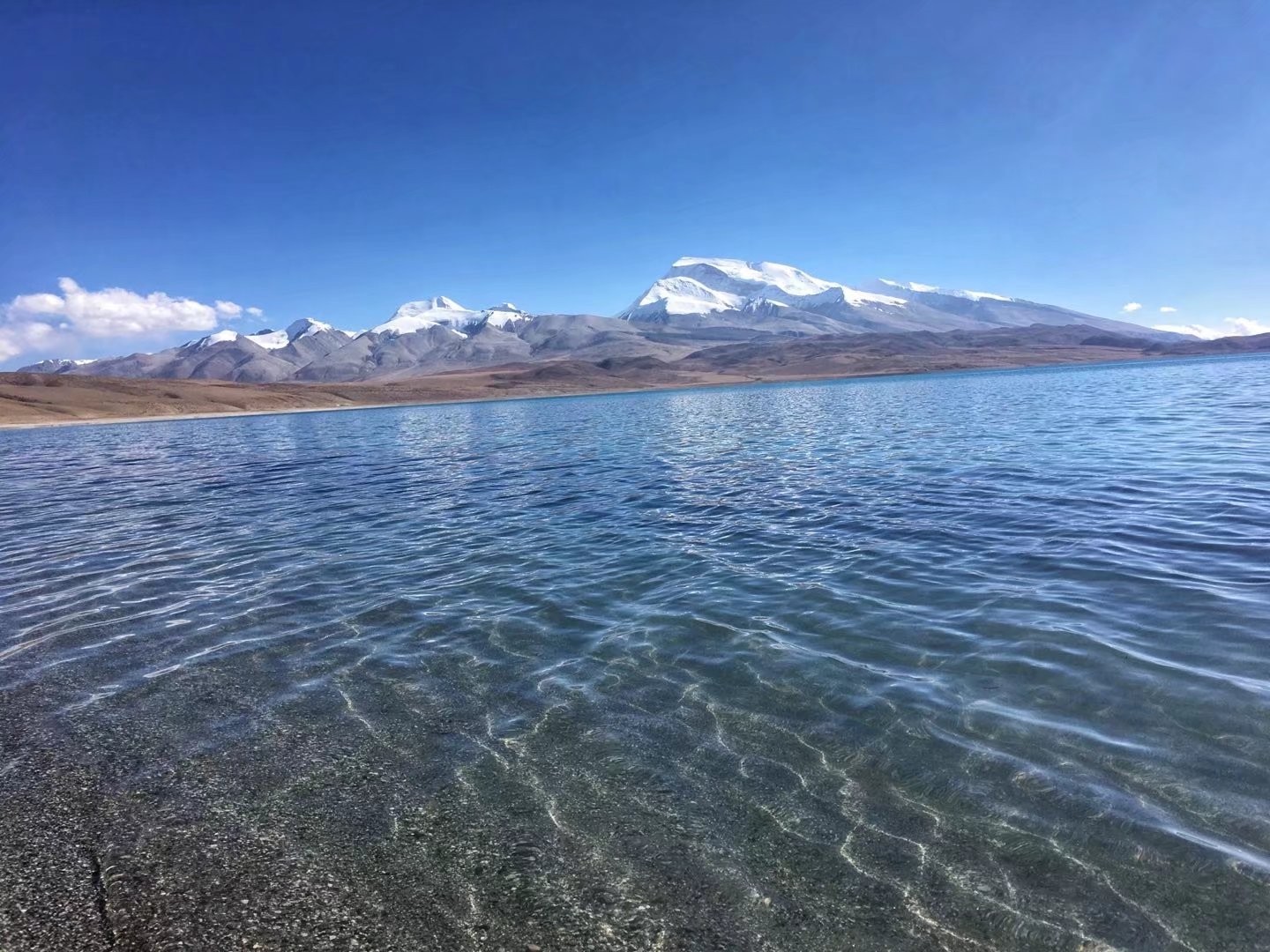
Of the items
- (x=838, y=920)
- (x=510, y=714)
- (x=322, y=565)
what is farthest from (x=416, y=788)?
(x=322, y=565)

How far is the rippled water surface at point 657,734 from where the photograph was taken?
164 inches

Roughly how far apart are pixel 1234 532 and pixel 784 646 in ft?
32.1

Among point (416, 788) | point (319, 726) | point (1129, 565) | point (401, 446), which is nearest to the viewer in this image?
point (416, 788)

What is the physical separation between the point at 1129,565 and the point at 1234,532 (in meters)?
3.32

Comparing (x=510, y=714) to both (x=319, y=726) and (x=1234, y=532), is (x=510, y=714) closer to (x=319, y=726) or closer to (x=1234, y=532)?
(x=319, y=726)

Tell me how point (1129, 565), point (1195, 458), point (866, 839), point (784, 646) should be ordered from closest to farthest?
1. point (866, 839)
2. point (784, 646)
3. point (1129, 565)
4. point (1195, 458)

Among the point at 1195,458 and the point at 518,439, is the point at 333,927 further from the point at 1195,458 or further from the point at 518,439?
the point at 518,439

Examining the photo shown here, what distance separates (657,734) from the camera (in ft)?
20.7

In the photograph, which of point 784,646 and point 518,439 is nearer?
point 784,646

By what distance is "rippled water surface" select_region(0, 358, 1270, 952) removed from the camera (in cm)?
416

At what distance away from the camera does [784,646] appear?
8.28m

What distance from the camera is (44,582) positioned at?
12273mm

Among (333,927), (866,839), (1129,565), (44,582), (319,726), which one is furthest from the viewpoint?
(44,582)

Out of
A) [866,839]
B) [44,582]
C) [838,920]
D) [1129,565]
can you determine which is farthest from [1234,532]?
[44,582]
